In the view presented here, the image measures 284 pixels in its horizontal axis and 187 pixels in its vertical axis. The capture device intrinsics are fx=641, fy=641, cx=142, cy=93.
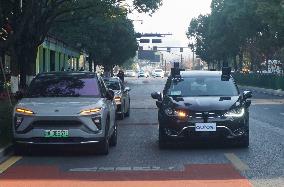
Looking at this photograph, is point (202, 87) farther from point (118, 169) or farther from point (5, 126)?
point (5, 126)

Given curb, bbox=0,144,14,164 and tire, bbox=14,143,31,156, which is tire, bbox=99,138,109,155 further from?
curb, bbox=0,144,14,164

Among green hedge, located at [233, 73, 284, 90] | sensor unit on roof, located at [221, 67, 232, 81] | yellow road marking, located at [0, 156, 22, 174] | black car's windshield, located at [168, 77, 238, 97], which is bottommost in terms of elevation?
green hedge, located at [233, 73, 284, 90]

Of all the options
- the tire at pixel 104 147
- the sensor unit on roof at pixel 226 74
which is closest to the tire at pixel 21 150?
the tire at pixel 104 147

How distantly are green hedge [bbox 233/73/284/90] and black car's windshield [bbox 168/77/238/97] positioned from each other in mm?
35664

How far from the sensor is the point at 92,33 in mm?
52250

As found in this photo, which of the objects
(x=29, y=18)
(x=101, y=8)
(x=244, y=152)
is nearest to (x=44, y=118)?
(x=244, y=152)

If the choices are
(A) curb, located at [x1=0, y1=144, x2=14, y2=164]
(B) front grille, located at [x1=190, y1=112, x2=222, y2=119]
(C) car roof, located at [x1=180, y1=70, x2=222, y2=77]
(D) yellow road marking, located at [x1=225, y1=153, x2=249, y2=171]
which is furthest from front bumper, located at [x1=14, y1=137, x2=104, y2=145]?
(C) car roof, located at [x1=180, y1=70, x2=222, y2=77]

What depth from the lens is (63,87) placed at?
12719mm

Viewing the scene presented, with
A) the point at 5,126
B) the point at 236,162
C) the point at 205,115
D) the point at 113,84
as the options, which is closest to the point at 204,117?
the point at 205,115

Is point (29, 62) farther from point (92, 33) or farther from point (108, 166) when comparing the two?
point (92, 33)

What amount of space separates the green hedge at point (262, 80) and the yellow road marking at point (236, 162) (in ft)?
123

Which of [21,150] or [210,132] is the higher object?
[210,132]

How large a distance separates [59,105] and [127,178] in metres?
2.78

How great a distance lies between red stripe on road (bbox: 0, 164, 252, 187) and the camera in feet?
28.9
